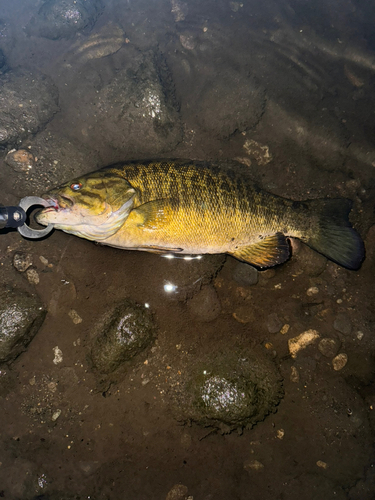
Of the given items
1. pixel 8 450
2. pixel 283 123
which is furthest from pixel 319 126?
pixel 8 450

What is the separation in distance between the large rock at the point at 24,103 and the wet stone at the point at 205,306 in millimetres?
3705

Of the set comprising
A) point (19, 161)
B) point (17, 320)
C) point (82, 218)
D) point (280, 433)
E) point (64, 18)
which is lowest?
point (280, 433)

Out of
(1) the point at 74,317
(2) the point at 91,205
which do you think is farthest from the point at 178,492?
(2) the point at 91,205

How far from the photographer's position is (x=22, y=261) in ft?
11.7

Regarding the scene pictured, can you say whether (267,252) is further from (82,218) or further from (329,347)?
(82,218)

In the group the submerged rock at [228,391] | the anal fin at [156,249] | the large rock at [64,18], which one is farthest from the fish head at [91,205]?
the large rock at [64,18]

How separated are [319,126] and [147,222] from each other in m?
3.26

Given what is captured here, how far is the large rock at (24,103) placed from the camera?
157 inches

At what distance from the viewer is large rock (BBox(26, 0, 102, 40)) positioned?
493cm

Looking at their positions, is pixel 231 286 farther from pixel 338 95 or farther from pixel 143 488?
pixel 338 95

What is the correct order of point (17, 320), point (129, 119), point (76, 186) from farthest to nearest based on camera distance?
point (129, 119) → point (17, 320) → point (76, 186)

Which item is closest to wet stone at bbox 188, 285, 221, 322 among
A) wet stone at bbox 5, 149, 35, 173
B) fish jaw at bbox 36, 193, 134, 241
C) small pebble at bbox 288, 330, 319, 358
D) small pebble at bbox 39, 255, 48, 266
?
small pebble at bbox 288, 330, 319, 358

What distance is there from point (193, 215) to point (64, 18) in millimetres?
5074

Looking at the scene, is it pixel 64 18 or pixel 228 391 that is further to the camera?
pixel 64 18
